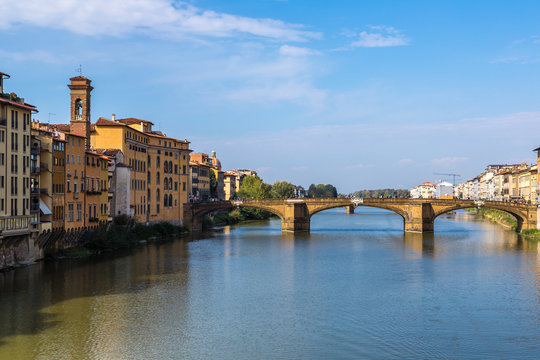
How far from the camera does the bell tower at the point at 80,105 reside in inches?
2189

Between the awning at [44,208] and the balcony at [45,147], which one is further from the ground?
the balcony at [45,147]

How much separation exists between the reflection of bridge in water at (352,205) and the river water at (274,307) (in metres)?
22.4

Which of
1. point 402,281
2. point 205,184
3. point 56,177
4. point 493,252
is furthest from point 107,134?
point 205,184

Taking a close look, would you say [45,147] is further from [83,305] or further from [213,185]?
[213,185]

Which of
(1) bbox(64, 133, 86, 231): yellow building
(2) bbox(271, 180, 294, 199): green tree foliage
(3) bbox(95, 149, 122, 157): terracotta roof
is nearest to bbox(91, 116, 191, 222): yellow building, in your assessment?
(3) bbox(95, 149, 122, 157): terracotta roof

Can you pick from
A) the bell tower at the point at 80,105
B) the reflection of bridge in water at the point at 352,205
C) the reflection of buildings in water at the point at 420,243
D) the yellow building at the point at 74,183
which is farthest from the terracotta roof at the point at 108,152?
the reflection of buildings in water at the point at 420,243

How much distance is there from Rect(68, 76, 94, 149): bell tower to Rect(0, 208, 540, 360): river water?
14.3 meters

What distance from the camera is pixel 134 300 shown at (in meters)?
31.0

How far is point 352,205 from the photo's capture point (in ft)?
249

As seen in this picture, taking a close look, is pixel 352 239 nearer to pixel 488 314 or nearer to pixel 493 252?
pixel 493 252

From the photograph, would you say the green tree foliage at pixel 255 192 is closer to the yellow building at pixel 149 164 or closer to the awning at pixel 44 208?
the yellow building at pixel 149 164

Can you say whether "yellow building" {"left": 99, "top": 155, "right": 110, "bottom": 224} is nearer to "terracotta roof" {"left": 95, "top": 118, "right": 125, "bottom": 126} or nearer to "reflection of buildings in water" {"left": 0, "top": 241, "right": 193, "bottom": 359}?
"terracotta roof" {"left": 95, "top": 118, "right": 125, "bottom": 126}

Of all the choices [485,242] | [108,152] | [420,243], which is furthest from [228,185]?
[485,242]

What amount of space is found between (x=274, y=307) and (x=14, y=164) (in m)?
20.6
